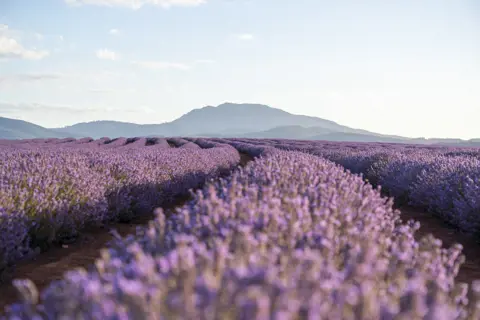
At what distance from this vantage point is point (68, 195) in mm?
4996

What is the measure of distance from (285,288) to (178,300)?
0.28 m

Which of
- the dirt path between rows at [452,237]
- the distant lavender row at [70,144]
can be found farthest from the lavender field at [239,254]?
the distant lavender row at [70,144]

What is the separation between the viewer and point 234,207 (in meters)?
2.37

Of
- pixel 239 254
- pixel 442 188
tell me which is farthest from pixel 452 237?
pixel 239 254

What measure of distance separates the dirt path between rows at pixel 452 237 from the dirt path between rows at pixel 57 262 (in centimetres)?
276

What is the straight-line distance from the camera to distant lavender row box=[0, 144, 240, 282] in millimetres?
3959

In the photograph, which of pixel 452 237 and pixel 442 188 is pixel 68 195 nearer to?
pixel 452 237

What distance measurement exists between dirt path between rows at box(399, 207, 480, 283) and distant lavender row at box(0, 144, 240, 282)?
349 centimetres

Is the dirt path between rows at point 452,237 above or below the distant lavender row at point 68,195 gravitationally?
below

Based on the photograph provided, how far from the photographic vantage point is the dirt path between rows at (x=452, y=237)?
4.19 m

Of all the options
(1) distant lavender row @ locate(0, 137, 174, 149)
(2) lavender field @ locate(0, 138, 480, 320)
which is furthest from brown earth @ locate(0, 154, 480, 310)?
(1) distant lavender row @ locate(0, 137, 174, 149)

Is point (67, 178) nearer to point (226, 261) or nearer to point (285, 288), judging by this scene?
point (226, 261)

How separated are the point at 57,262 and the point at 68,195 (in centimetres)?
98

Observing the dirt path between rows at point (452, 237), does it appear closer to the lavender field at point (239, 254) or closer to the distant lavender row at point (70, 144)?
the lavender field at point (239, 254)
